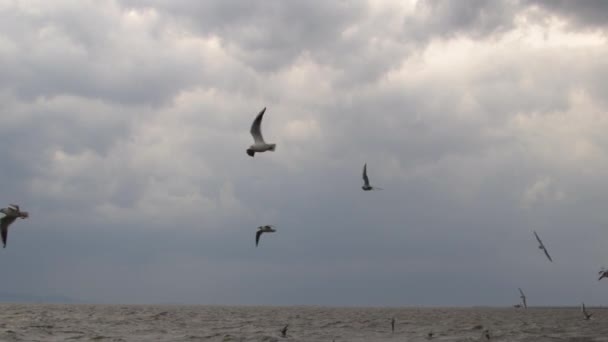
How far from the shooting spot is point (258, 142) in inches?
1230

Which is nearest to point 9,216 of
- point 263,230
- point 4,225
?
point 4,225

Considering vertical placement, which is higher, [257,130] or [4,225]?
[257,130]

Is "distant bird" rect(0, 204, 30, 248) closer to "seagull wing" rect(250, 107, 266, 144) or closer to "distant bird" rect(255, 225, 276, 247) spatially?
"seagull wing" rect(250, 107, 266, 144)

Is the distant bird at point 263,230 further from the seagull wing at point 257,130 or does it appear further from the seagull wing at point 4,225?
the seagull wing at point 4,225

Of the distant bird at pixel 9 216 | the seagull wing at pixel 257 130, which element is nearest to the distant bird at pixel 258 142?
the seagull wing at pixel 257 130

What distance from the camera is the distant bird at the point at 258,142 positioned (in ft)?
102

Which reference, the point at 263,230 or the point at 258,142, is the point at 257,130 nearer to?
the point at 258,142

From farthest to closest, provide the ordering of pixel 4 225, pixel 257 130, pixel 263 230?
pixel 263 230 < pixel 257 130 < pixel 4 225

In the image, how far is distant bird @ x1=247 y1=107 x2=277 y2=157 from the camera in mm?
30962

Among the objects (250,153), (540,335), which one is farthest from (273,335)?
(540,335)

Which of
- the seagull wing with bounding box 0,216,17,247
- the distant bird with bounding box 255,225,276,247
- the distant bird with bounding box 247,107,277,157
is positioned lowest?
the seagull wing with bounding box 0,216,17,247

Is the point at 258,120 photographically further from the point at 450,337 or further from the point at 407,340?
the point at 450,337

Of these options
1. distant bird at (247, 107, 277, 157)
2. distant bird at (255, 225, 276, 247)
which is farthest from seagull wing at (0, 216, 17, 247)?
distant bird at (255, 225, 276, 247)

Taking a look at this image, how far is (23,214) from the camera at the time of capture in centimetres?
2706
